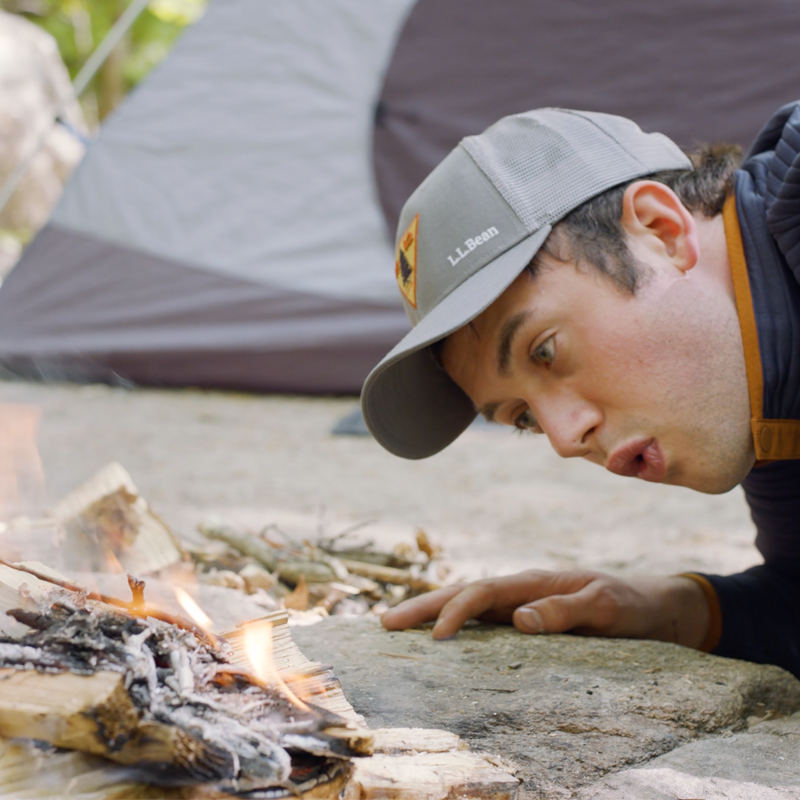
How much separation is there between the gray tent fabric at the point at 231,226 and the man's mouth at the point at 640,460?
2.71 metres

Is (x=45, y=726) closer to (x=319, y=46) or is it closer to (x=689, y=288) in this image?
(x=689, y=288)

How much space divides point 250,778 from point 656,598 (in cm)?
100

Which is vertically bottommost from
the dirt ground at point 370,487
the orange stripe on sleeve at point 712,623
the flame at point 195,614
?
the dirt ground at point 370,487

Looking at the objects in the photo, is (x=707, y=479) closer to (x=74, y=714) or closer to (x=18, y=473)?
(x=74, y=714)

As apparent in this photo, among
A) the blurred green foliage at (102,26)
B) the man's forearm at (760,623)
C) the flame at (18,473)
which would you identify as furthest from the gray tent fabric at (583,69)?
the blurred green foliage at (102,26)

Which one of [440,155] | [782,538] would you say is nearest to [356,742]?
[782,538]

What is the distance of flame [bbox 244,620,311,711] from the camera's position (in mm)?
969

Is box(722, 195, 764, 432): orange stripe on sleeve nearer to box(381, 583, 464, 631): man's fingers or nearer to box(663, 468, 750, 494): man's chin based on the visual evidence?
box(663, 468, 750, 494): man's chin

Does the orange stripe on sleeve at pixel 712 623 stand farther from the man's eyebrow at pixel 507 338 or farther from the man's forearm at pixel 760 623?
the man's eyebrow at pixel 507 338

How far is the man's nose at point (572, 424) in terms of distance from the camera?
136 centimetres

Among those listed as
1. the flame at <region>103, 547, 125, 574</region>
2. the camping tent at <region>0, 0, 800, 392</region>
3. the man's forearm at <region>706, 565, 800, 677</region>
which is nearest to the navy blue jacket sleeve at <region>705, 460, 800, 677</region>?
the man's forearm at <region>706, 565, 800, 677</region>

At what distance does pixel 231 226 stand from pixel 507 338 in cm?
316

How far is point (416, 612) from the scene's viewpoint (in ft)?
5.14

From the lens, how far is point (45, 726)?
0.82 meters
